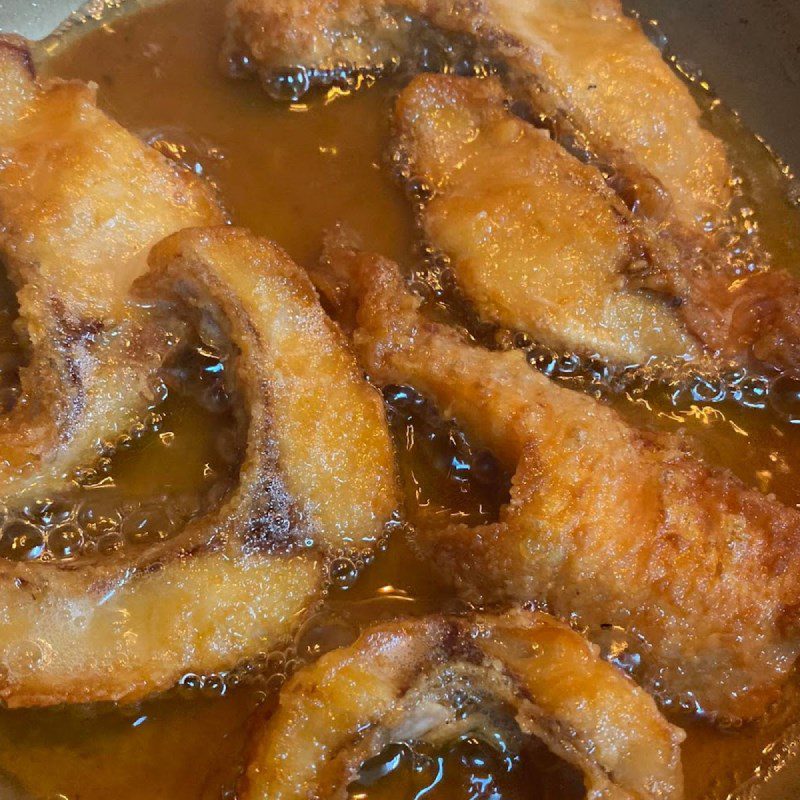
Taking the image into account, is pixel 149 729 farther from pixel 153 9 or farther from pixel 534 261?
pixel 153 9

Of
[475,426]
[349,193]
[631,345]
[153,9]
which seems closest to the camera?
[475,426]

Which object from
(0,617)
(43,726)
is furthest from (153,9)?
(43,726)

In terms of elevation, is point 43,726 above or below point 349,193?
below

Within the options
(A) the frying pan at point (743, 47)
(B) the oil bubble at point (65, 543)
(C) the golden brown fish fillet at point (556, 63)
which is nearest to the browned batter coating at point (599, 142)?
(C) the golden brown fish fillet at point (556, 63)

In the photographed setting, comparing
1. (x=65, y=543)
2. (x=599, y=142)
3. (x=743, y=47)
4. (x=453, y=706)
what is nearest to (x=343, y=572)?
(x=453, y=706)

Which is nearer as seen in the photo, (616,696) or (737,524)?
(616,696)

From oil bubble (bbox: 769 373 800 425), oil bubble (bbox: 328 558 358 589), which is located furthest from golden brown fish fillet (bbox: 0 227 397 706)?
oil bubble (bbox: 769 373 800 425)
